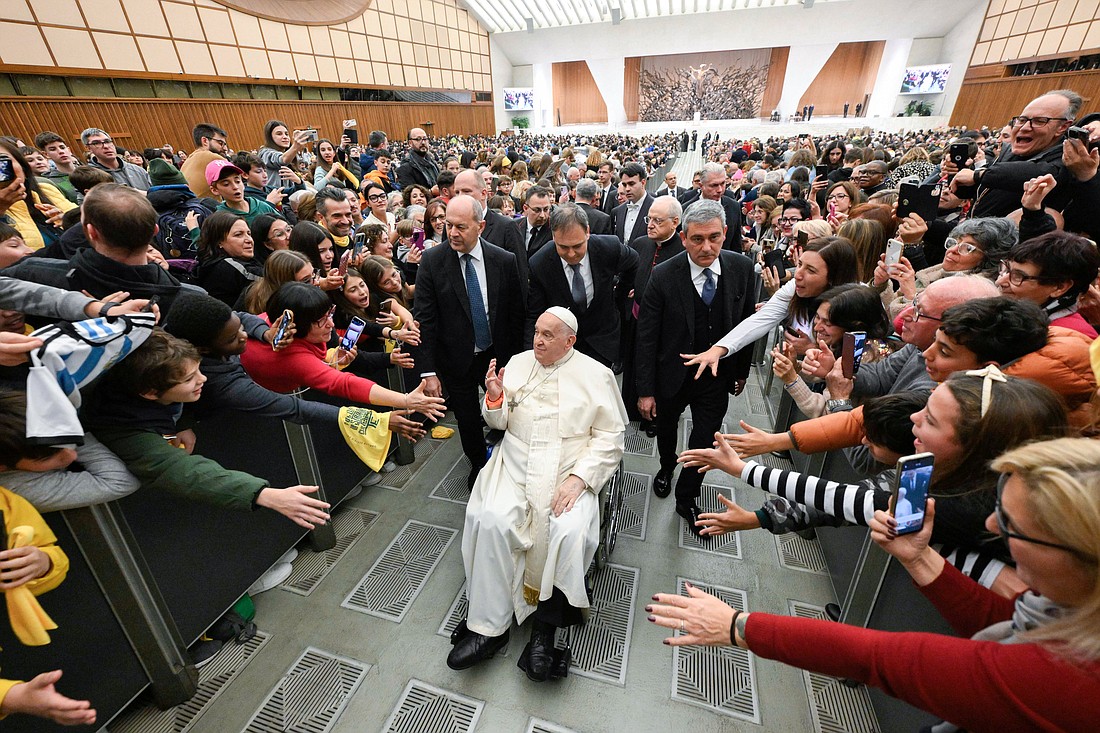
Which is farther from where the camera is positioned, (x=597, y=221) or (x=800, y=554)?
(x=597, y=221)

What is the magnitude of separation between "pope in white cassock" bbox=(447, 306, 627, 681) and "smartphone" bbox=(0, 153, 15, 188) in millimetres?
2580

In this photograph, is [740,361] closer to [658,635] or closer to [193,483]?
[658,635]

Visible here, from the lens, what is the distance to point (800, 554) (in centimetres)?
278

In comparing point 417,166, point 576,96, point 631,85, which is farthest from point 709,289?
point 576,96

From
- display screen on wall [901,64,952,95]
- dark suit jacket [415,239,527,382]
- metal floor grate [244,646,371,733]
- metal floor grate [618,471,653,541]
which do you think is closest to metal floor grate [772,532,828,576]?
metal floor grate [618,471,653,541]

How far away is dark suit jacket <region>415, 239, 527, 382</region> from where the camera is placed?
2.95 m

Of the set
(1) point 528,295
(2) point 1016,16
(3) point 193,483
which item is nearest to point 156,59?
(1) point 528,295

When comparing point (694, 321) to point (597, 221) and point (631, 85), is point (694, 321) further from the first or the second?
point (631, 85)

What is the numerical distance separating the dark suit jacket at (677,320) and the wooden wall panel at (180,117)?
51.5 feet

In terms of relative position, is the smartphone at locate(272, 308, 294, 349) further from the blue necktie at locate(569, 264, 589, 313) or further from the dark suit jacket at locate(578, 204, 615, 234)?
the dark suit jacket at locate(578, 204, 615, 234)

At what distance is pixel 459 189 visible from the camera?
404 centimetres

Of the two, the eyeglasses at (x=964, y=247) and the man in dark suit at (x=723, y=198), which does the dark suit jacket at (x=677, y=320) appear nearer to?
the eyeglasses at (x=964, y=247)

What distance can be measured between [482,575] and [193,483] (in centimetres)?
124

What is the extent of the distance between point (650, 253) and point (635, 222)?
3.73 feet
